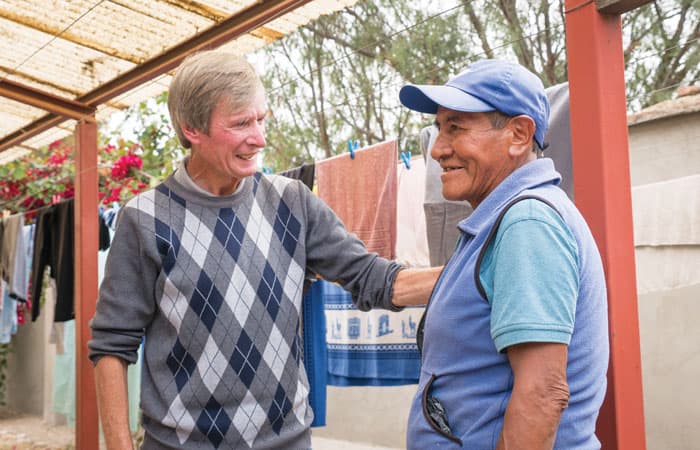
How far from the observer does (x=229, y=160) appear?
193 centimetres

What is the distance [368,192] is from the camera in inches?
141

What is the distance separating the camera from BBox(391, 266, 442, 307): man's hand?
6.47ft

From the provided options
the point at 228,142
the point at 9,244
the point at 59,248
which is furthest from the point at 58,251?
the point at 228,142

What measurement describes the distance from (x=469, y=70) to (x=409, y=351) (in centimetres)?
231

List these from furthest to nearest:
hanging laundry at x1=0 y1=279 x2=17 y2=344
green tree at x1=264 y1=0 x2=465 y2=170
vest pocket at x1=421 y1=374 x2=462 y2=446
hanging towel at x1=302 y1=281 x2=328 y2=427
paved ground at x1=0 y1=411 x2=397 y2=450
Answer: green tree at x1=264 y1=0 x2=465 y2=170 → paved ground at x1=0 y1=411 x2=397 y2=450 → hanging laundry at x1=0 y1=279 x2=17 y2=344 → hanging towel at x1=302 y1=281 x2=328 y2=427 → vest pocket at x1=421 y1=374 x2=462 y2=446

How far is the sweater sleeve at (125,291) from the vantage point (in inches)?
74.4

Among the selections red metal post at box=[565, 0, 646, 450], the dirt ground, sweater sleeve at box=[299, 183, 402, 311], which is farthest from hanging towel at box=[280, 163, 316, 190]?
the dirt ground

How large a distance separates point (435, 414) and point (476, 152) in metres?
0.53

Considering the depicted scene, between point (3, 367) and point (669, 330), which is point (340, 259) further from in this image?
point (3, 367)

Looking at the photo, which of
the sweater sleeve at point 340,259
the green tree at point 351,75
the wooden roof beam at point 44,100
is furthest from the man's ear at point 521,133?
the green tree at point 351,75

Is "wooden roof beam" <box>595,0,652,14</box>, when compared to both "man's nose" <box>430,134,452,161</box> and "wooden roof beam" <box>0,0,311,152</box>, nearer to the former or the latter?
"man's nose" <box>430,134,452,161</box>

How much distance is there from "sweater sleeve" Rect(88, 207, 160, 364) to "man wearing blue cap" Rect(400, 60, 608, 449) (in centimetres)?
78

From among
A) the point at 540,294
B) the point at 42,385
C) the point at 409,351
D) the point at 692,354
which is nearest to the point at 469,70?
the point at 540,294

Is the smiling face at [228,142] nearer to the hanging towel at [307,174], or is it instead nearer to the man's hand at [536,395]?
the man's hand at [536,395]
